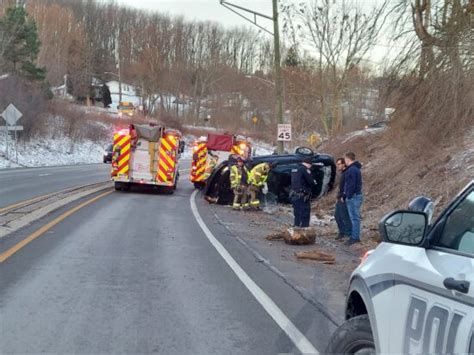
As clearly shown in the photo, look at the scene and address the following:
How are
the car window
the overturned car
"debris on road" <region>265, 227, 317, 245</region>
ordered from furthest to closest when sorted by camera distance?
the overturned car
"debris on road" <region>265, 227, 317, 245</region>
the car window

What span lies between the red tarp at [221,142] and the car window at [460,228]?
21.8m

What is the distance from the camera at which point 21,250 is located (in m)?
9.32

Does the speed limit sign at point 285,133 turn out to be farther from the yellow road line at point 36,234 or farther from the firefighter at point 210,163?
the yellow road line at point 36,234

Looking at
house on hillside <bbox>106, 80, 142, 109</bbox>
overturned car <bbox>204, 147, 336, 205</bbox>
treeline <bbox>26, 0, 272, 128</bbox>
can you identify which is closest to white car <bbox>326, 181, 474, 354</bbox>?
overturned car <bbox>204, 147, 336, 205</bbox>

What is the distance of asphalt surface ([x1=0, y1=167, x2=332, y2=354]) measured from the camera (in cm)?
529

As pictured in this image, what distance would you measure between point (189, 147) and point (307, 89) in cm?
4309

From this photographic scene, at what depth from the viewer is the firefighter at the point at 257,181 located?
706 inches

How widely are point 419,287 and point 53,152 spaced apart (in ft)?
166

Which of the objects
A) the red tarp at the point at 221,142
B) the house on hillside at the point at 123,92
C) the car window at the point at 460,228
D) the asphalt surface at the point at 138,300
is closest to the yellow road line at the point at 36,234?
the asphalt surface at the point at 138,300

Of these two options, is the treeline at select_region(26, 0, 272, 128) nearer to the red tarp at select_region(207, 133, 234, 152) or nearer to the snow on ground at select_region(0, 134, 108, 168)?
the snow on ground at select_region(0, 134, 108, 168)

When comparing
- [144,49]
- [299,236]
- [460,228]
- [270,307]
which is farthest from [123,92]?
[460,228]

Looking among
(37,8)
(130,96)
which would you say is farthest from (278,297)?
(130,96)

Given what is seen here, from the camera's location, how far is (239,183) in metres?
18.2

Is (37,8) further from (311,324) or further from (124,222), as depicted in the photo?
(311,324)
